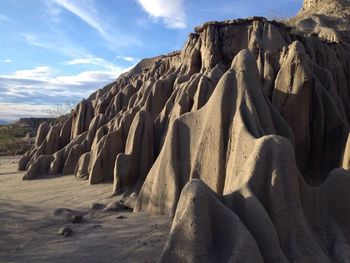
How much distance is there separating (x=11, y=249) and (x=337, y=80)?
534 inches

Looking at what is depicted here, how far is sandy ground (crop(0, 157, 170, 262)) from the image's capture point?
25.1ft

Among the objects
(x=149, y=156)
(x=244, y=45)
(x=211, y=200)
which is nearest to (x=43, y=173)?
(x=149, y=156)

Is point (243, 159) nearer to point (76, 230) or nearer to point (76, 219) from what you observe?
point (76, 230)

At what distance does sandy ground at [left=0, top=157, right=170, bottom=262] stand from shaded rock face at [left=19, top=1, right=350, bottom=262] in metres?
0.73

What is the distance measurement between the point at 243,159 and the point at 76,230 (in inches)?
151

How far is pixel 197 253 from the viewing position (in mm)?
5617

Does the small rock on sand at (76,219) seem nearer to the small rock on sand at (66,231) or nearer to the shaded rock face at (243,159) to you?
the small rock on sand at (66,231)

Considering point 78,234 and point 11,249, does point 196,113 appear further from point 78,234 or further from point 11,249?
point 11,249

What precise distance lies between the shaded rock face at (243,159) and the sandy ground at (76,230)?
2.38ft

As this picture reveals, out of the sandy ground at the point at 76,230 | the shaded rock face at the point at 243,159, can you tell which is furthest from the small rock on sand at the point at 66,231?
the shaded rock face at the point at 243,159

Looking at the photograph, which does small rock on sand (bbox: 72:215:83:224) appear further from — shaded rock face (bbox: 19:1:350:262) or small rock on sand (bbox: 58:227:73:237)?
shaded rock face (bbox: 19:1:350:262)

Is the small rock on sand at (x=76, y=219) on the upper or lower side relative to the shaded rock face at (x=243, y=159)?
lower

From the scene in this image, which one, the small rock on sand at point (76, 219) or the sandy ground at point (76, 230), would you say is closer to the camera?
the sandy ground at point (76, 230)

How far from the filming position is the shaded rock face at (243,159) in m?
5.92
